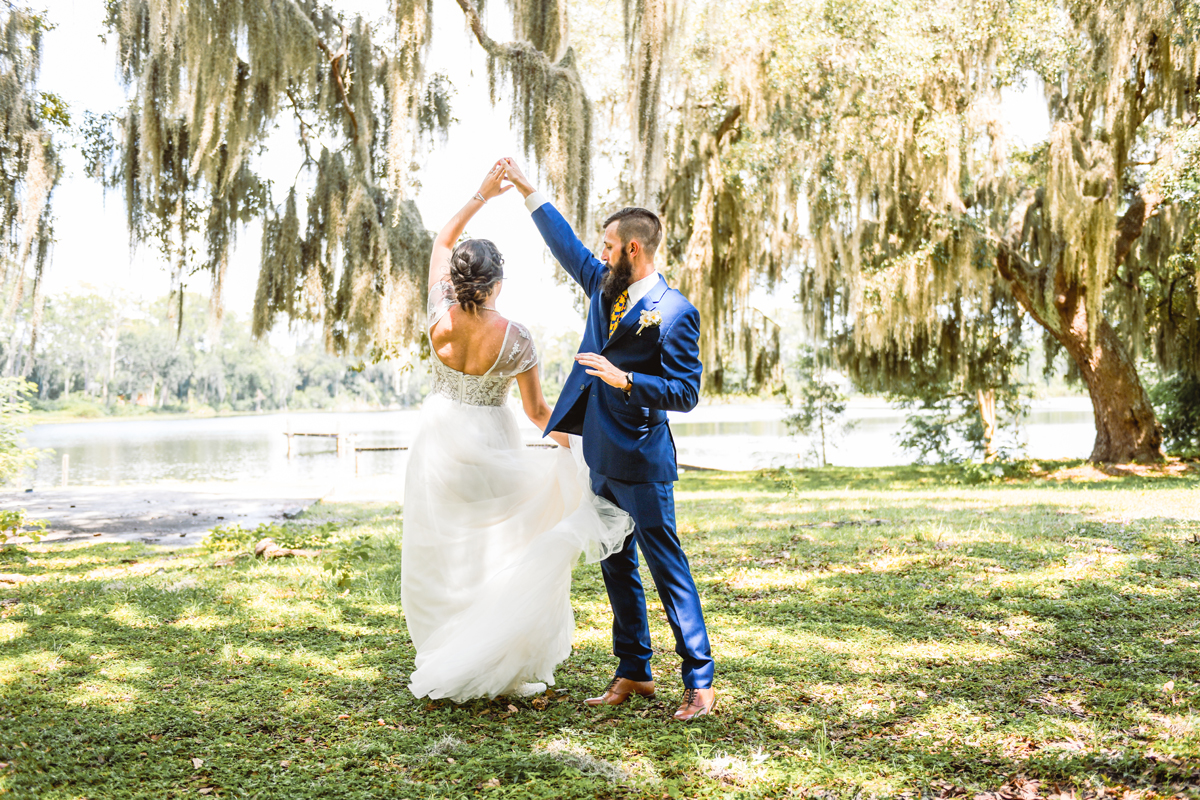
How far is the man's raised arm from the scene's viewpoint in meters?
2.93

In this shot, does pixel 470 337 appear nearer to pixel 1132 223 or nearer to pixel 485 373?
pixel 485 373

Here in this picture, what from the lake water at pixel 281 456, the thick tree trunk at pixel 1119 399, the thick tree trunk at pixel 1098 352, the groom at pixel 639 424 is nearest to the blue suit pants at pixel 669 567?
the groom at pixel 639 424

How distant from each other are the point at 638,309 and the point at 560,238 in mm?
526

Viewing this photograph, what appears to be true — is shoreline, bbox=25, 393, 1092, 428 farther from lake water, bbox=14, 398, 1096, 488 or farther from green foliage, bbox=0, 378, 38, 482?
green foliage, bbox=0, 378, 38, 482

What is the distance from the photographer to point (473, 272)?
2.81m

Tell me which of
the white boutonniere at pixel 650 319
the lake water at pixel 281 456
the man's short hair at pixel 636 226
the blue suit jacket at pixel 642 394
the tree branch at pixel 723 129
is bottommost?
the lake water at pixel 281 456

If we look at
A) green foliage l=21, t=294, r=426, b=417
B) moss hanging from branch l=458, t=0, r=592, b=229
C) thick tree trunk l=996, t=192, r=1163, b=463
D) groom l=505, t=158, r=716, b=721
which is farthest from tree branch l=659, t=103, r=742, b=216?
green foliage l=21, t=294, r=426, b=417

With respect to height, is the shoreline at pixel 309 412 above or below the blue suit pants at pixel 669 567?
below

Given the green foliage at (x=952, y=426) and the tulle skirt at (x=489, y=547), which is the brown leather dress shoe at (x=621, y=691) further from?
the green foliage at (x=952, y=426)

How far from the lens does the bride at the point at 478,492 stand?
272 cm

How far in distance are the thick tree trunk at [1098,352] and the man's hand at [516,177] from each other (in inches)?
411

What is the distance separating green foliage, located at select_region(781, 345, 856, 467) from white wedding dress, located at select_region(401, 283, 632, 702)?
16801 millimetres

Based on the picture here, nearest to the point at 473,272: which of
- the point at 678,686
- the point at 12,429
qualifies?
the point at 678,686

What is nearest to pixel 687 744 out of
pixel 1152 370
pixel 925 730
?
pixel 925 730
